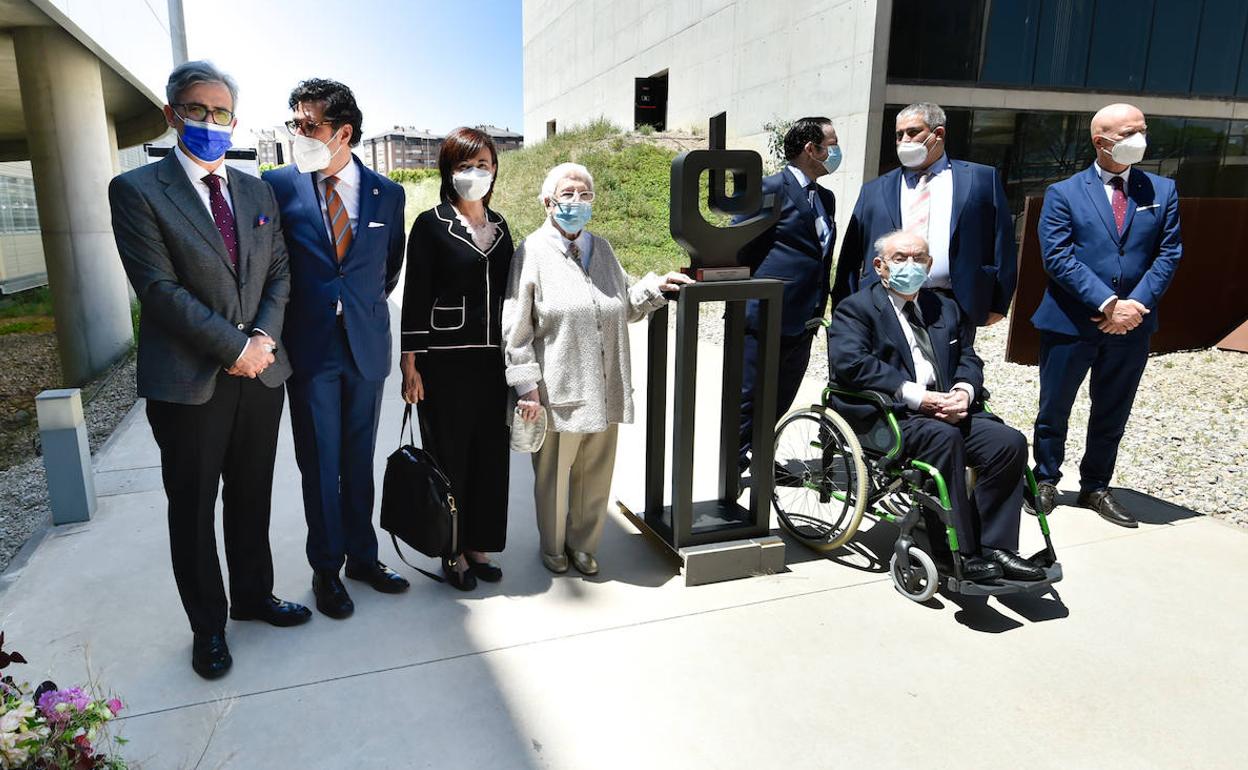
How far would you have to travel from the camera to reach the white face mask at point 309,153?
2652 millimetres

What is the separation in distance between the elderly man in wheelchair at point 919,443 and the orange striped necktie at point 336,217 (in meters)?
1.96

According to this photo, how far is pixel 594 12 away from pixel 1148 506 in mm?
27794

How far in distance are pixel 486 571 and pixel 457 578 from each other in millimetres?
125

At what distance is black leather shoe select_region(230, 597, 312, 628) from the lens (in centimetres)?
285

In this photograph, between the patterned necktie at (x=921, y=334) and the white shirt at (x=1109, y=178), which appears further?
the white shirt at (x=1109, y=178)

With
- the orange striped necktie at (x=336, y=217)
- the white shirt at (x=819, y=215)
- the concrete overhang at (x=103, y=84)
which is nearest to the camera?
the orange striped necktie at (x=336, y=217)

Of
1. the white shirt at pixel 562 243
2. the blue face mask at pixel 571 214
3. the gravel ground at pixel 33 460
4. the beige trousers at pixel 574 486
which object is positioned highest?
the blue face mask at pixel 571 214

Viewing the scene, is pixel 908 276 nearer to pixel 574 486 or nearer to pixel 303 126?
pixel 574 486

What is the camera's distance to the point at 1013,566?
2953mm

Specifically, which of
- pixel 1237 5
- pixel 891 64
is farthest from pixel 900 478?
pixel 1237 5

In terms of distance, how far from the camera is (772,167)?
16.8 meters

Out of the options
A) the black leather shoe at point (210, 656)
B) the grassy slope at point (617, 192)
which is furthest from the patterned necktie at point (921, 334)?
the grassy slope at point (617, 192)

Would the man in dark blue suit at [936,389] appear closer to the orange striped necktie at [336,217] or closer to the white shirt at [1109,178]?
the white shirt at [1109,178]

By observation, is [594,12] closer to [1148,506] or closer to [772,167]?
[772,167]
